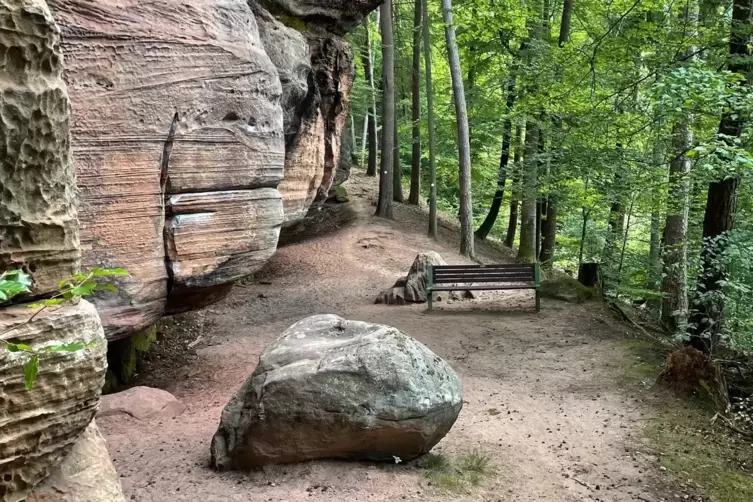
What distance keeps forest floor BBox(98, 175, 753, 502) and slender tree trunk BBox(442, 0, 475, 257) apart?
3988 millimetres

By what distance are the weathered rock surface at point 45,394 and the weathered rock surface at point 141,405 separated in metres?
3.78

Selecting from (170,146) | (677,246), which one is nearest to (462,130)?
(677,246)

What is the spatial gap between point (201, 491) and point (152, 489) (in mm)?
405

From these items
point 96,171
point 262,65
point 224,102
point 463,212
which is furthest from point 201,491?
point 463,212

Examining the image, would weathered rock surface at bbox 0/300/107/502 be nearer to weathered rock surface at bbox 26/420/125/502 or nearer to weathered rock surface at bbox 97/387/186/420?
weathered rock surface at bbox 26/420/125/502

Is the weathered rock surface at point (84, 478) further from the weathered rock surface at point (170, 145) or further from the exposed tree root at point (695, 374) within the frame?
the exposed tree root at point (695, 374)

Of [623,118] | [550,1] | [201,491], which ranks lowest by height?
[201,491]

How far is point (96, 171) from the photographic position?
18.6ft

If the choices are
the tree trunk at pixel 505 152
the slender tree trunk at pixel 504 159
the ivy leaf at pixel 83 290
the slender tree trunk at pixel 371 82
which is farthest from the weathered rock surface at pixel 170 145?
the slender tree trunk at pixel 371 82

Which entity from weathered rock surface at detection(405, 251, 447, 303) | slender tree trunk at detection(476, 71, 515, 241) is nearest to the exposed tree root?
weathered rock surface at detection(405, 251, 447, 303)

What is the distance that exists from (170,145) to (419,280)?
22.4 feet

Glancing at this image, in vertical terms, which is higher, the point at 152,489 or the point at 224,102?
the point at 224,102

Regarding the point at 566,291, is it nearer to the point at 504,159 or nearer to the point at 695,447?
the point at 695,447

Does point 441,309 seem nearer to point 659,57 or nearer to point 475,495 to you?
point 659,57
